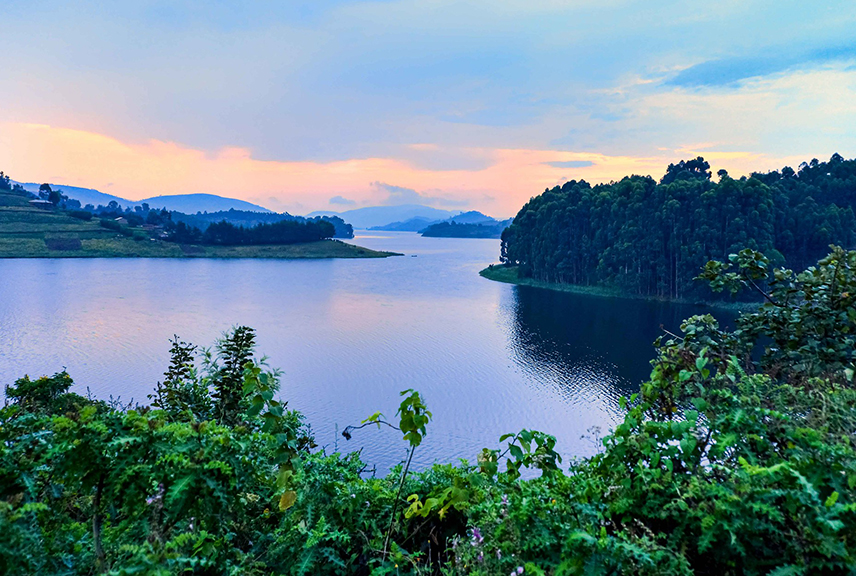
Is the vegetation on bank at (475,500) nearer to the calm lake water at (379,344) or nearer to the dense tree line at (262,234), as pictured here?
the calm lake water at (379,344)

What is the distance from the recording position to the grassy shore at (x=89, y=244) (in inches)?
3145

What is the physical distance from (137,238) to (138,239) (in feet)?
2.23

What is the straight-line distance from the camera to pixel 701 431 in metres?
2.11

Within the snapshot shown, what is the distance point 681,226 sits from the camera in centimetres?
4762

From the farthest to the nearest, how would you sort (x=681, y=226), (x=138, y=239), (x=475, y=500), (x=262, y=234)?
1. (x=262, y=234)
2. (x=138, y=239)
3. (x=681, y=226)
4. (x=475, y=500)

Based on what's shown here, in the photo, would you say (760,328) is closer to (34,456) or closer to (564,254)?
(34,456)

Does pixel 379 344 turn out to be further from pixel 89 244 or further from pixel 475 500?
pixel 89 244

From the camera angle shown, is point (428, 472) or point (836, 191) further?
point (836, 191)

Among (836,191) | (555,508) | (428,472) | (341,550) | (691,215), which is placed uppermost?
(836,191)

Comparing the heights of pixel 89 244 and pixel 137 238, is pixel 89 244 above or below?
below

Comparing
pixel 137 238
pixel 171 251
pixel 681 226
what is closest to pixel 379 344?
pixel 681 226

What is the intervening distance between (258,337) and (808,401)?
30.3m

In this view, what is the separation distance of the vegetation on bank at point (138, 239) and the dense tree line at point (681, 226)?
4926 centimetres

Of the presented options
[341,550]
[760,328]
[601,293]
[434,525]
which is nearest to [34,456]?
[341,550]
